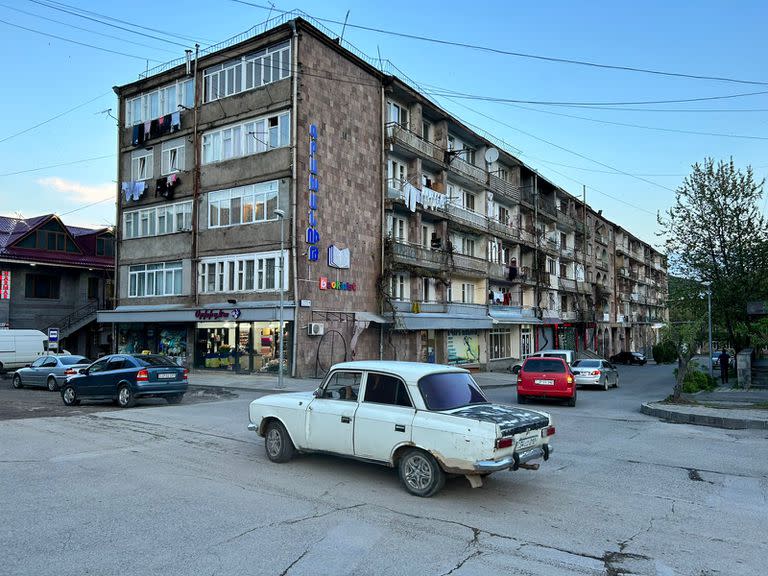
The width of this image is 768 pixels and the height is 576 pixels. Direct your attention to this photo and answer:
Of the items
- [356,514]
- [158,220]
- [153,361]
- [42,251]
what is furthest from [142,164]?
[356,514]

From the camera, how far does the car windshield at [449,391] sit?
7.16 m

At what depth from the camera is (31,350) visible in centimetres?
3055

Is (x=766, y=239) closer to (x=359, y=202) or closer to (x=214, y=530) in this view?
(x=359, y=202)

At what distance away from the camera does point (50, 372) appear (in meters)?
22.6

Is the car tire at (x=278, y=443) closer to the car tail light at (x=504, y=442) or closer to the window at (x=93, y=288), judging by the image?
→ the car tail light at (x=504, y=442)

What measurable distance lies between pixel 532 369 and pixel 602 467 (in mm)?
9746

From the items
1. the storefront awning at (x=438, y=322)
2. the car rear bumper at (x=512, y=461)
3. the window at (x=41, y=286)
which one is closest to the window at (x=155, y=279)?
the window at (x=41, y=286)

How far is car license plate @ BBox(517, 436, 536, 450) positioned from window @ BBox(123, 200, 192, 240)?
26.8m

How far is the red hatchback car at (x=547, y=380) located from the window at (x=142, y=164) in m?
25.0

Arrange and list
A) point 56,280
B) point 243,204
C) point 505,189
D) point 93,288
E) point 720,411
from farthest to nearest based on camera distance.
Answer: point 505,189 → point 93,288 → point 56,280 → point 243,204 → point 720,411

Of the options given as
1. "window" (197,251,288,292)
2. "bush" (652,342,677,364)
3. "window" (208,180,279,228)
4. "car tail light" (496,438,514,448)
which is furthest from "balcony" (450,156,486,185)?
"bush" (652,342,677,364)

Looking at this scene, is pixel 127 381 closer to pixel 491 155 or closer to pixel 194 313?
pixel 194 313

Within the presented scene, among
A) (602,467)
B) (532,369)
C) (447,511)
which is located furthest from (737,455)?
(532,369)

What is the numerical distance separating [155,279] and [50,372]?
10.4 m
